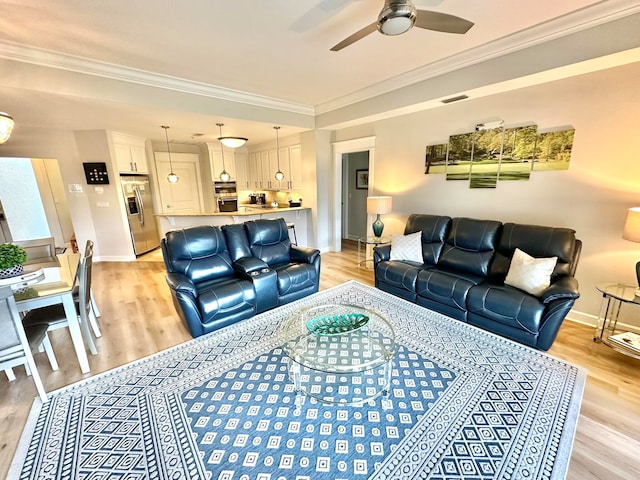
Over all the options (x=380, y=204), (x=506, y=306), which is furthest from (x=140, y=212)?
(x=506, y=306)

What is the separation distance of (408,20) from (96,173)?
5.90 m

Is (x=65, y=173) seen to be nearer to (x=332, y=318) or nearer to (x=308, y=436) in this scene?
(x=332, y=318)

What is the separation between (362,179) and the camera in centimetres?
653

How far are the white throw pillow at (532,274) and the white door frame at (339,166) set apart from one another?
2.88m

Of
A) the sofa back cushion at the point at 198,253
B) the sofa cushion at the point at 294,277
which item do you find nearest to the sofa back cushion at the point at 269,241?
the sofa cushion at the point at 294,277

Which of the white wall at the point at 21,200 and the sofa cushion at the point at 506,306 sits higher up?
the white wall at the point at 21,200

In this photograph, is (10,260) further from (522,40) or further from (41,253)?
(522,40)

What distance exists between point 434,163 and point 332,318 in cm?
291

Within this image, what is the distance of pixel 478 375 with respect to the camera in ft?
6.82

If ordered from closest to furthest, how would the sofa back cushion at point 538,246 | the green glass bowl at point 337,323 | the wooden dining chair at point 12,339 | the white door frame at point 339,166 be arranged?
the wooden dining chair at point 12,339
the green glass bowl at point 337,323
the sofa back cushion at point 538,246
the white door frame at point 339,166

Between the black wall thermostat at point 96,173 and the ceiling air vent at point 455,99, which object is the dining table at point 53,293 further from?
the ceiling air vent at point 455,99

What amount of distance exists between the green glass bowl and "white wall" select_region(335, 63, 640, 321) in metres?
2.44

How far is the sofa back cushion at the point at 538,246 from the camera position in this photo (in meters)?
2.59

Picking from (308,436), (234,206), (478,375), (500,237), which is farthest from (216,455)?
(234,206)
